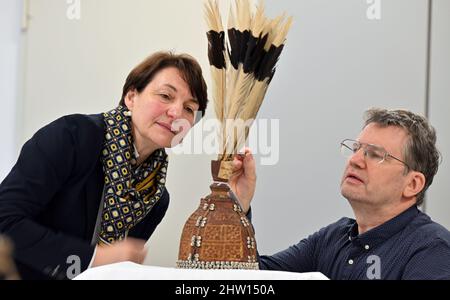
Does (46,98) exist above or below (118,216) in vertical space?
above

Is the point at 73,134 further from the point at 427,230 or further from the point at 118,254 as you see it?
the point at 427,230

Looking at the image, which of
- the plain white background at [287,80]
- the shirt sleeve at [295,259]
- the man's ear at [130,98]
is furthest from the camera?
the plain white background at [287,80]

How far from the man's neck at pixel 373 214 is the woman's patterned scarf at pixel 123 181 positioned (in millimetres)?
467

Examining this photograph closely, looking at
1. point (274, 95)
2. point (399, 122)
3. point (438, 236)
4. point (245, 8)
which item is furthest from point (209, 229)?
point (274, 95)

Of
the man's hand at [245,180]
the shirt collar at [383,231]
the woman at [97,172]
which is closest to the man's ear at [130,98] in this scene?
the woman at [97,172]

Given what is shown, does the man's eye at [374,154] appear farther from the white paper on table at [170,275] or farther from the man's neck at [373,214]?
the white paper on table at [170,275]

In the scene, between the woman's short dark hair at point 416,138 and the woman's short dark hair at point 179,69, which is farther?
the woman's short dark hair at point 416,138

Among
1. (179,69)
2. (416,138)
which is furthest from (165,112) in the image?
(416,138)

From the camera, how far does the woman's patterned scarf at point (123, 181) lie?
3.93ft

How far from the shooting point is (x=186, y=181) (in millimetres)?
1822

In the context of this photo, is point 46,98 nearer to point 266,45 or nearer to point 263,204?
point 263,204

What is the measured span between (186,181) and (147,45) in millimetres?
431

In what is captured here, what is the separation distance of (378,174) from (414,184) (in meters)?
0.11
